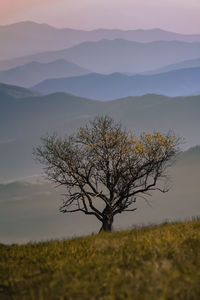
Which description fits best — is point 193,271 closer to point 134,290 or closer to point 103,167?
point 134,290

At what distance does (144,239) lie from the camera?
1783 cm

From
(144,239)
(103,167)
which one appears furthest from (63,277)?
(103,167)

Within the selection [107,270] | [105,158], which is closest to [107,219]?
[105,158]

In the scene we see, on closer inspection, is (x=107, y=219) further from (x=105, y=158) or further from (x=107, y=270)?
(x=107, y=270)

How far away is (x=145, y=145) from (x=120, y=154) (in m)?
1.89

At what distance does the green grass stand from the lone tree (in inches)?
633

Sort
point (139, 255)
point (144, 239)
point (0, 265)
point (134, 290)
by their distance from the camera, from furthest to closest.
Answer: point (144, 239) → point (0, 265) → point (139, 255) → point (134, 290)

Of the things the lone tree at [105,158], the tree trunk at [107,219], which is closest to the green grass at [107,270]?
the lone tree at [105,158]

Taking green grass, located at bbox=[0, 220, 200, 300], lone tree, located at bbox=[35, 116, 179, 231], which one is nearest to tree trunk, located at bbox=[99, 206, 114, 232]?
lone tree, located at bbox=[35, 116, 179, 231]

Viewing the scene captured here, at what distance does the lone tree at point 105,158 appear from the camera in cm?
3500

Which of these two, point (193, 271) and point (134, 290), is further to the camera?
point (193, 271)

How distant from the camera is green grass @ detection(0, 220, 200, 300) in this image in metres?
9.84

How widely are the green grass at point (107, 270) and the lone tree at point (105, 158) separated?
52.7ft

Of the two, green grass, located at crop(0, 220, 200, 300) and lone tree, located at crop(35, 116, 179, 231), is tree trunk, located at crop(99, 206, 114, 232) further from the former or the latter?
green grass, located at crop(0, 220, 200, 300)
